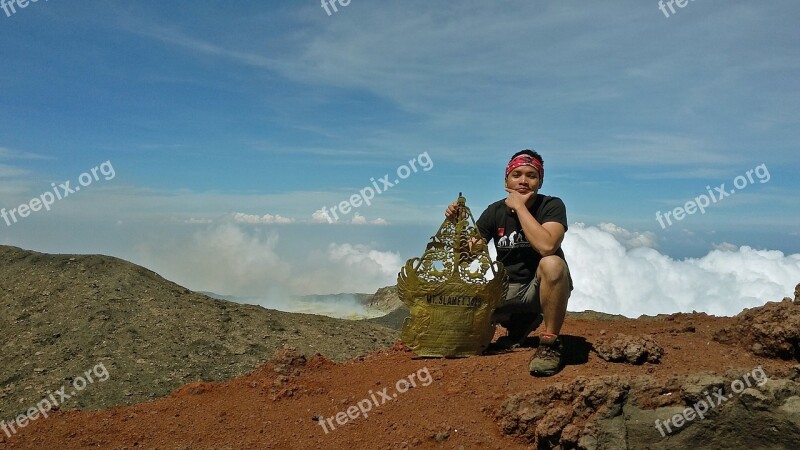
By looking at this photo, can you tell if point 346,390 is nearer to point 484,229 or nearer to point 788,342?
point 484,229

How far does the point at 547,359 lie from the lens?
5.50 meters

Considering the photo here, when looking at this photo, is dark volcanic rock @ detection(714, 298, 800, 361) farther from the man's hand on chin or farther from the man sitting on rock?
the man's hand on chin

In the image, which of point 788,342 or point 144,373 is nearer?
point 788,342

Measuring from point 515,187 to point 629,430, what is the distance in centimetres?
260

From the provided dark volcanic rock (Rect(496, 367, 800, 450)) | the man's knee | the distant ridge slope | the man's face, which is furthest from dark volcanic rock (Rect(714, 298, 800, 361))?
the distant ridge slope

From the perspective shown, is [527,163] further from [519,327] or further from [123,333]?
[123,333]

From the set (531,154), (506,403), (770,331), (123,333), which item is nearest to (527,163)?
(531,154)

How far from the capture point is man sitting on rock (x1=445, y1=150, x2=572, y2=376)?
19.1 ft

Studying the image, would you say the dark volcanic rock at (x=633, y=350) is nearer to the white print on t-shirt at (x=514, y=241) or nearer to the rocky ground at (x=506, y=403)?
the rocky ground at (x=506, y=403)

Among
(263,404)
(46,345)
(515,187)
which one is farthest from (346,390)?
(46,345)

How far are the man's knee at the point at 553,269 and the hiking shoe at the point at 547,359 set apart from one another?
0.54 metres

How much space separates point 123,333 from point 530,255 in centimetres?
576

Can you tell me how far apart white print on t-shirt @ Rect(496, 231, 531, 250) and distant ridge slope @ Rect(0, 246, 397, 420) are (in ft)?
11.4

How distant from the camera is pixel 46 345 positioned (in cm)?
859
